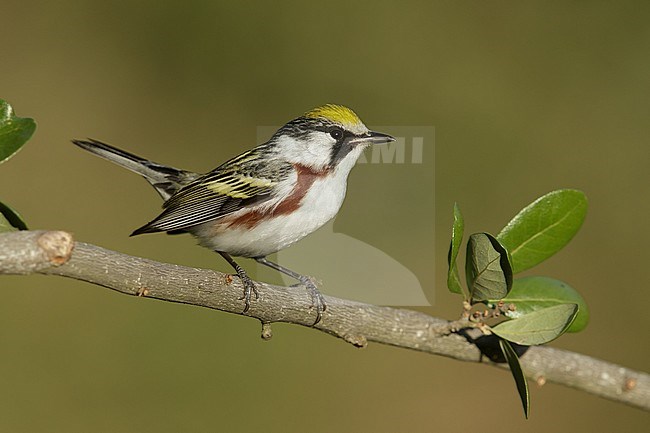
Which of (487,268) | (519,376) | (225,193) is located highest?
(225,193)

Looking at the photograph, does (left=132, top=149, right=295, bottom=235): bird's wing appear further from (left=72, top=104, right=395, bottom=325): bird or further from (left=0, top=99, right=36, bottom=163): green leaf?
(left=0, top=99, right=36, bottom=163): green leaf

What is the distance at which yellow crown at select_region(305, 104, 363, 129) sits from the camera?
81.4 inches

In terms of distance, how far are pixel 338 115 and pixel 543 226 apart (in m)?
0.72

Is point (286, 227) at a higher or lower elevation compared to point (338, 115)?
lower

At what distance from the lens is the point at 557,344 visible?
11.4 feet

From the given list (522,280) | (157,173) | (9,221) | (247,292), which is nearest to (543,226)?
(522,280)

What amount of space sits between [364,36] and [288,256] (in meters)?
2.13

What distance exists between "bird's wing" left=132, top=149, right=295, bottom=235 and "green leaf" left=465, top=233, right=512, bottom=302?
0.76 metres

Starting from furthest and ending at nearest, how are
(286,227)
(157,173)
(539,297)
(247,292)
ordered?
(157,173), (286,227), (539,297), (247,292)

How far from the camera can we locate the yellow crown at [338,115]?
6.78ft

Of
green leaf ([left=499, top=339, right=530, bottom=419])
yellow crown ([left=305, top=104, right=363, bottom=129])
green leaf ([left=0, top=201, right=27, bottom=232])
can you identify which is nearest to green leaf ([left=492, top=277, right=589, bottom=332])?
green leaf ([left=499, top=339, right=530, bottom=419])

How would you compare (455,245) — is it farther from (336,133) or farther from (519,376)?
(336,133)

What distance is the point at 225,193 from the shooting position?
7.14ft

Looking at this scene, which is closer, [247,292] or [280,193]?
[247,292]
